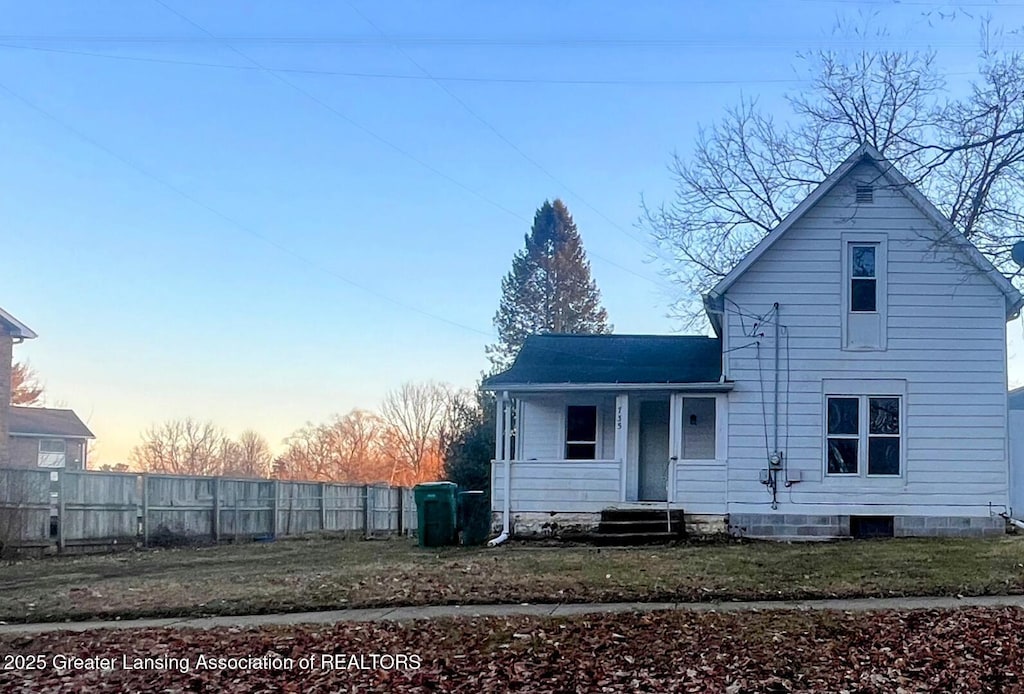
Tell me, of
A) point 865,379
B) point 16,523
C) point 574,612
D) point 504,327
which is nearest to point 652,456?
point 865,379

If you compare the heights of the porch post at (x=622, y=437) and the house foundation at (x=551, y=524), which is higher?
the porch post at (x=622, y=437)

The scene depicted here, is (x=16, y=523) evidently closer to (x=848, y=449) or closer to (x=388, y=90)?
(x=388, y=90)

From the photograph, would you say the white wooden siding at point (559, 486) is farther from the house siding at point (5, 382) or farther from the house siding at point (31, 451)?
the house siding at point (31, 451)

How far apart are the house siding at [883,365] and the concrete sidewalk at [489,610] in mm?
6883

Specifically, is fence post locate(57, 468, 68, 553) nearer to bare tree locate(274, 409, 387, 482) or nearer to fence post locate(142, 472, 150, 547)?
fence post locate(142, 472, 150, 547)

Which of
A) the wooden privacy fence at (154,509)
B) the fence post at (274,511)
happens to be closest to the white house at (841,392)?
the wooden privacy fence at (154,509)

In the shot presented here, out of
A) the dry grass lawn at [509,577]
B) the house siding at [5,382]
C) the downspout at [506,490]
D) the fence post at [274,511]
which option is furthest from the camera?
the house siding at [5,382]

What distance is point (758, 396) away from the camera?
55.5 ft

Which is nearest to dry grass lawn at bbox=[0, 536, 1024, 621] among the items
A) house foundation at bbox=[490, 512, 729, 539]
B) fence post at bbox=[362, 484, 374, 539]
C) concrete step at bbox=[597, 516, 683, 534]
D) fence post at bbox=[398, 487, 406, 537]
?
concrete step at bbox=[597, 516, 683, 534]

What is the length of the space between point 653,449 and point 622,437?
1.41 meters

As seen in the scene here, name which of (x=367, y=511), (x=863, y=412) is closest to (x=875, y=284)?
(x=863, y=412)

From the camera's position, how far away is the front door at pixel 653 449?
1848cm

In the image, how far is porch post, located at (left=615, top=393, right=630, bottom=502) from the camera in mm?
17281

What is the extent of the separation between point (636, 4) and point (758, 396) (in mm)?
6572
